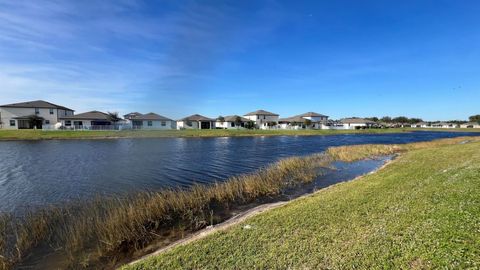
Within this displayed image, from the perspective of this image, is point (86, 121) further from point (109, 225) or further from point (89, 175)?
point (109, 225)

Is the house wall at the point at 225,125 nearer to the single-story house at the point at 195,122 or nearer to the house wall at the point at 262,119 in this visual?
the single-story house at the point at 195,122

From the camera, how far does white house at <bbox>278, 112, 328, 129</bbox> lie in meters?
94.1

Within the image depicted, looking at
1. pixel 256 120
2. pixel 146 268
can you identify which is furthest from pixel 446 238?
pixel 256 120

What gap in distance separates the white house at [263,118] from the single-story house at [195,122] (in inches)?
806

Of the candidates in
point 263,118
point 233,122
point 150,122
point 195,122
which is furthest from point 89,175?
point 263,118

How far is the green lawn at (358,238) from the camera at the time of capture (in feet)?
14.2

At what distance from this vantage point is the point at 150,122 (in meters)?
69.6

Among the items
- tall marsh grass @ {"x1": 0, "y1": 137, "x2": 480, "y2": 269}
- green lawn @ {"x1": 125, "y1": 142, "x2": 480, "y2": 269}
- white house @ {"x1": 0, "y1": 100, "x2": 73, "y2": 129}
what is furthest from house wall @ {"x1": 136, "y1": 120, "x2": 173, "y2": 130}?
green lawn @ {"x1": 125, "y1": 142, "x2": 480, "y2": 269}

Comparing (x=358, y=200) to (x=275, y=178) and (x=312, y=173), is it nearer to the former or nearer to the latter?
(x=275, y=178)

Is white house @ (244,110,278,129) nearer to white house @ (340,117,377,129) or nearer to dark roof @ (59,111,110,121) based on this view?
white house @ (340,117,377,129)

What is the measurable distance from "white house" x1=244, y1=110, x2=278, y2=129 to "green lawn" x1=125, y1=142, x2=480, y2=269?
273 ft

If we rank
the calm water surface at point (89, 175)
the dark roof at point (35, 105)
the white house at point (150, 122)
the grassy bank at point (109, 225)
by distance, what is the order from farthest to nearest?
1. the white house at point (150, 122)
2. the dark roof at point (35, 105)
3. the calm water surface at point (89, 175)
4. the grassy bank at point (109, 225)

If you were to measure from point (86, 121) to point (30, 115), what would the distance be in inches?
489

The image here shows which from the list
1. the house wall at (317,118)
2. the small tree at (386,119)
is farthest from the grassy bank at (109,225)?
the small tree at (386,119)
